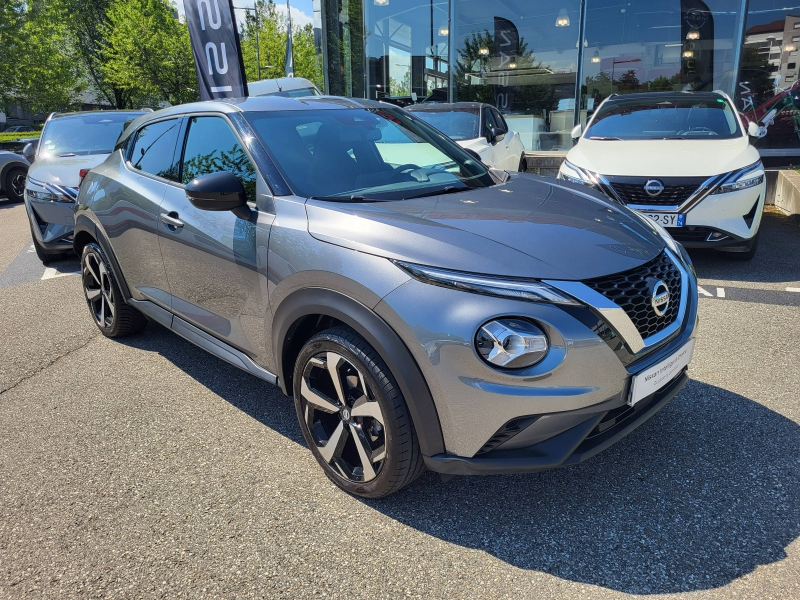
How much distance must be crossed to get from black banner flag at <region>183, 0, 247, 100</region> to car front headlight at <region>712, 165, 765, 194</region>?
5.35m

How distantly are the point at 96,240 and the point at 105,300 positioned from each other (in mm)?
467

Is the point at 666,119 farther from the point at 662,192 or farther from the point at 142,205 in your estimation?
the point at 142,205

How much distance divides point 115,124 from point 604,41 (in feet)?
35.6

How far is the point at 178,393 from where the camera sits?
3752 millimetres

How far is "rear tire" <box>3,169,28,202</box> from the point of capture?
44.4 feet

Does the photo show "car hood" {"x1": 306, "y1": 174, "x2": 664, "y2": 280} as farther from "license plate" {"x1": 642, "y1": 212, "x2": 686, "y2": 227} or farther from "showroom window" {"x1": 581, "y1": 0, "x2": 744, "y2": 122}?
"showroom window" {"x1": 581, "y1": 0, "x2": 744, "y2": 122}

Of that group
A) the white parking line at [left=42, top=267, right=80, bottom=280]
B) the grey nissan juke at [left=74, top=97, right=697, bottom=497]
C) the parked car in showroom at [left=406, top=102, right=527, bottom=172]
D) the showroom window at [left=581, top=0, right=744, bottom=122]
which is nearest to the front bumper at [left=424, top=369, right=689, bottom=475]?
the grey nissan juke at [left=74, top=97, right=697, bottom=497]

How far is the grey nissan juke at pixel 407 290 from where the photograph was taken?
6.97ft

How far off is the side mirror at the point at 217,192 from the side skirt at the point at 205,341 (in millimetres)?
760

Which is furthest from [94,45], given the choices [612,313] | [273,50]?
[612,313]

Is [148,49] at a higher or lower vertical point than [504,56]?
higher

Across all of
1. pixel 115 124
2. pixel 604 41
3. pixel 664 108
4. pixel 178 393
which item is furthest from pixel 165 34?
pixel 178 393

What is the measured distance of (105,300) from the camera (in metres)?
4.58

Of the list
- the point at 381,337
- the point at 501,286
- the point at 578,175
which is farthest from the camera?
the point at 578,175
